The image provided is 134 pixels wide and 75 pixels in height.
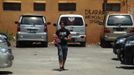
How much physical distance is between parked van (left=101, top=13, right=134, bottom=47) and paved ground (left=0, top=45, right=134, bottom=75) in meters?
2.43

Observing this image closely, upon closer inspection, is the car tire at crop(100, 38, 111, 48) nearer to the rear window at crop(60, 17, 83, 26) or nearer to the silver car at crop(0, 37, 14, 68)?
the rear window at crop(60, 17, 83, 26)

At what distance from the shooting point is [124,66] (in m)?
20.7

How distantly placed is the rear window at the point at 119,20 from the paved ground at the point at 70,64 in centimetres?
291

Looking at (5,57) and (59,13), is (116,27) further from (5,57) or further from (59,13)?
(5,57)

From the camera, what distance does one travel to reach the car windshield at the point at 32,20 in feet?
102

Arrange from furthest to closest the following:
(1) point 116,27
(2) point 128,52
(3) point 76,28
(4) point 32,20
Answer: (3) point 76,28 → (4) point 32,20 → (1) point 116,27 → (2) point 128,52

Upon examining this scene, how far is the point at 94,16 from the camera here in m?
36.2

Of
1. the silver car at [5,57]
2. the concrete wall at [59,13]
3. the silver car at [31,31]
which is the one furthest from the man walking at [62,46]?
the concrete wall at [59,13]

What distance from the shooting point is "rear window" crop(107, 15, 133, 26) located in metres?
31.2

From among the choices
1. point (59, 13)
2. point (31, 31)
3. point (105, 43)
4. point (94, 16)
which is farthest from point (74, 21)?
point (94, 16)

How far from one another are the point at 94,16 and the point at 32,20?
642 centimetres

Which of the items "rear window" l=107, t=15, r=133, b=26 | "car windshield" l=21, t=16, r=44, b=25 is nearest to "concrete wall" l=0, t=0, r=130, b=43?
"rear window" l=107, t=15, r=133, b=26

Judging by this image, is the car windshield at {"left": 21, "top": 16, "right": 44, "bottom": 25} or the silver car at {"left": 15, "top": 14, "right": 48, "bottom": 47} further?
the car windshield at {"left": 21, "top": 16, "right": 44, "bottom": 25}

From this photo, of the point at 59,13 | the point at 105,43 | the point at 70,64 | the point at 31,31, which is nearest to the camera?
the point at 70,64
